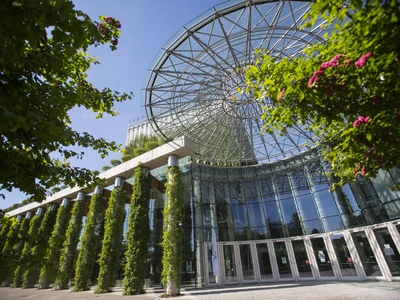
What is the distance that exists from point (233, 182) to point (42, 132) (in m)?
19.9

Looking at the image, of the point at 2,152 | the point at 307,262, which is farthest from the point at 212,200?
the point at 2,152

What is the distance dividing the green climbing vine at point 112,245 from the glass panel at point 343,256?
52.4ft

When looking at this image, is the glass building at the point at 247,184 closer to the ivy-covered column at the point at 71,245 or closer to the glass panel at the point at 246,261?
the glass panel at the point at 246,261

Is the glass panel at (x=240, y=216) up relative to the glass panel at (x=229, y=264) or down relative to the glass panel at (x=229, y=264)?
up

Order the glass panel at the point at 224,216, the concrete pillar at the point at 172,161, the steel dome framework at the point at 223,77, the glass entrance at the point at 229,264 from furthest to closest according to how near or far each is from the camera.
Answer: the glass panel at the point at 224,216
the glass entrance at the point at 229,264
the concrete pillar at the point at 172,161
the steel dome framework at the point at 223,77

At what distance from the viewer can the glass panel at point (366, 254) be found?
13.6m

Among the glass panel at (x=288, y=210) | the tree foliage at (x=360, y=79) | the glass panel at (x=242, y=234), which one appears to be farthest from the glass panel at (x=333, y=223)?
the tree foliage at (x=360, y=79)

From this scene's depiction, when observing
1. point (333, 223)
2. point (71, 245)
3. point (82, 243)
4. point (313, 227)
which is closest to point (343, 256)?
point (333, 223)

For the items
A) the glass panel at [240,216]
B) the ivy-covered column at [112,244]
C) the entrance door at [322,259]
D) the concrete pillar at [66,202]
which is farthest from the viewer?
the concrete pillar at [66,202]

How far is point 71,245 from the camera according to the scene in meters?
18.5

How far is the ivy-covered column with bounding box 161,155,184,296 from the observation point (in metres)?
11.8

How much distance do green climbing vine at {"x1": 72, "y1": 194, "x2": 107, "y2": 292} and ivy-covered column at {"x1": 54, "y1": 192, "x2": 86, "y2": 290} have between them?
177 centimetres

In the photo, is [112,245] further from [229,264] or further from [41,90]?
[41,90]

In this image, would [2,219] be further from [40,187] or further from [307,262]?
[307,262]
